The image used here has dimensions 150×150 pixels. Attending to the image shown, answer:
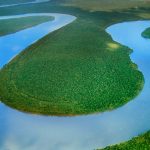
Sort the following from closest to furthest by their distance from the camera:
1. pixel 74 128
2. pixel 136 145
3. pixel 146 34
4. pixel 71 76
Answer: pixel 136 145
pixel 74 128
pixel 71 76
pixel 146 34

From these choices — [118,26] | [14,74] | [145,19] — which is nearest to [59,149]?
[14,74]

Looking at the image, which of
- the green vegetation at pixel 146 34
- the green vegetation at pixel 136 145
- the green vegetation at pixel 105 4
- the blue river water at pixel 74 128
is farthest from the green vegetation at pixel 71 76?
the green vegetation at pixel 105 4

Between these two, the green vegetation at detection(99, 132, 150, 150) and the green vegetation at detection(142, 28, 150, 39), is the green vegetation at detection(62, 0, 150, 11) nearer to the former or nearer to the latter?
the green vegetation at detection(142, 28, 150, 39)

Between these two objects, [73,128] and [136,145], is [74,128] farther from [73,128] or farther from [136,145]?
[136,145]

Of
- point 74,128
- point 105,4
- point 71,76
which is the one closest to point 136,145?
point 74,128

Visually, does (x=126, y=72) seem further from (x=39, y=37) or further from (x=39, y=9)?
(x=39, y=9)

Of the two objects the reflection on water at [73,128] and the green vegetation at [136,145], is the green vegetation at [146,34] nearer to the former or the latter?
the reflection on water at [73,128]
